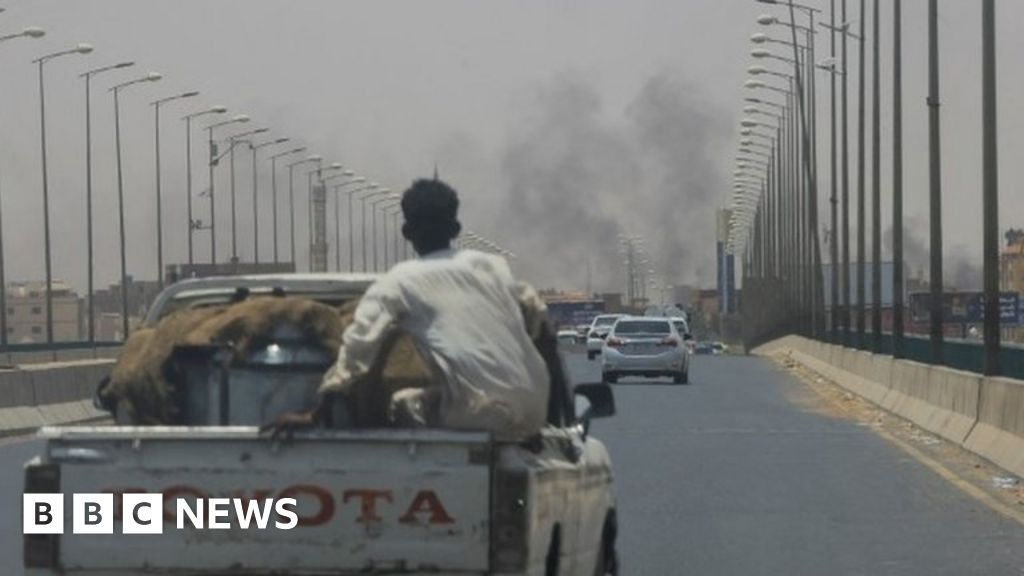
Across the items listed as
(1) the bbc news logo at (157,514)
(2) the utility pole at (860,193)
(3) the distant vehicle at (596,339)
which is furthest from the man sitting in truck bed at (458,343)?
(3) the distant vehicle at (596,339)

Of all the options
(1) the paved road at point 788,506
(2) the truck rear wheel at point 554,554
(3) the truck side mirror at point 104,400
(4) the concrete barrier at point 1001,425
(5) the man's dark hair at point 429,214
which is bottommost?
(1) the paved road at point 788,506

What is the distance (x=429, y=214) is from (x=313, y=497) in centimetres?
129

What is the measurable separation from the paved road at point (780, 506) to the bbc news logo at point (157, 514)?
7.39 meters

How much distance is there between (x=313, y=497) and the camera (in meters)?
10.4

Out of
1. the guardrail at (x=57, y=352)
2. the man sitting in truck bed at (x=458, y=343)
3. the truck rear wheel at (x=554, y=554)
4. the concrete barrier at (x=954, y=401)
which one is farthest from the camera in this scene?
the guardrail at (x=57, y=352)

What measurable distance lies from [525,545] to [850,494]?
52.4 feet

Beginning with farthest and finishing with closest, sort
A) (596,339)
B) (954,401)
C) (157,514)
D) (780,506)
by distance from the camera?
1. (596,339)
2. (954,401)
3. (780,506)
4. (157,514)

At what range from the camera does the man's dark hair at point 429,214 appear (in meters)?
11.1

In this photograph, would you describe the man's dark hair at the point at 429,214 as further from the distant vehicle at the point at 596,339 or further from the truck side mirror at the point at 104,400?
the distant vehicle at the point at 596,339

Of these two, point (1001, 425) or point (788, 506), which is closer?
point (788, 506)

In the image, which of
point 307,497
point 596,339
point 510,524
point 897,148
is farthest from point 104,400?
point 596,339

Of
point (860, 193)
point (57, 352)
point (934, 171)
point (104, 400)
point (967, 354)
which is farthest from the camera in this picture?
point (57, 352)

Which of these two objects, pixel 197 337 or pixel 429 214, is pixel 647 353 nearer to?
pixel 197 337

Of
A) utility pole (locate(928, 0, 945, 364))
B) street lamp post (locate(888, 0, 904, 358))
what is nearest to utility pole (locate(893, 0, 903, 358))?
street lamp post (locate(888, 0, 904, 358))
